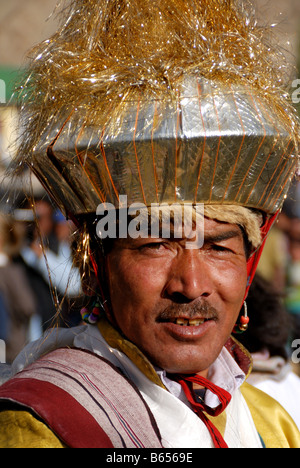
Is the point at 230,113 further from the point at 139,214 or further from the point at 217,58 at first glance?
the point at 139,214

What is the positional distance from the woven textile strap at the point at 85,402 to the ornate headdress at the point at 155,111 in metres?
0.52

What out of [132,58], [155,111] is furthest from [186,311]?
[132,58]

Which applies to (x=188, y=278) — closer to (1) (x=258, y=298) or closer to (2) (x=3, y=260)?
(1) (x=258, y=298)

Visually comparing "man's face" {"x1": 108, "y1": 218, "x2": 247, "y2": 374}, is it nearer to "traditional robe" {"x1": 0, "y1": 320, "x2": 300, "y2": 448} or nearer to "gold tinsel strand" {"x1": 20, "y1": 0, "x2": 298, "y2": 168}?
"traditional robe" {"x1": 0, "y1": 320, "x2": 300, "y2": 448}

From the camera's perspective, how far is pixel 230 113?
1783 millimetres

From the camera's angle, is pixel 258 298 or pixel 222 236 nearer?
pixel 222 236

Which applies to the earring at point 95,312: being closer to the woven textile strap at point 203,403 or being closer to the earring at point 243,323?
the woven textile strap at point 203,403

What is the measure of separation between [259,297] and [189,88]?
7.46ft

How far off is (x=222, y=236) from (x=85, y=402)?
661mm

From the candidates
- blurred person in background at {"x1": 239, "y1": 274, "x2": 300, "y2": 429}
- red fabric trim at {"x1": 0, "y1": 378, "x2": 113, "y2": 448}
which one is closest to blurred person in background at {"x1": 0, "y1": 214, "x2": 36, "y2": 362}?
blurred person in background at {"x1": 239, "y1": 274, "x2": 300, "y2": 429}

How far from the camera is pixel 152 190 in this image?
5.91 feet

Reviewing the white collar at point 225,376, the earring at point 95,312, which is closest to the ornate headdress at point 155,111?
the earring at point 95,312

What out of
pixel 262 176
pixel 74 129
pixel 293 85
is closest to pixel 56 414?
pixel 74 129
